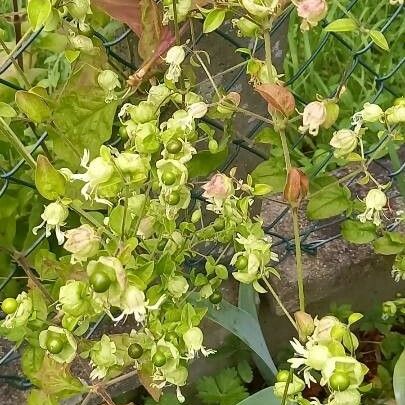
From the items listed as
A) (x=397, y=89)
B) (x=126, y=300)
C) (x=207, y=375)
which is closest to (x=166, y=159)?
(x=126, y=300)

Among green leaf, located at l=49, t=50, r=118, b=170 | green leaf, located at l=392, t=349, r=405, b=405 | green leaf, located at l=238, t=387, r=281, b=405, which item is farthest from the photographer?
green leaf, located at l=392, t=349, r=405, b=405

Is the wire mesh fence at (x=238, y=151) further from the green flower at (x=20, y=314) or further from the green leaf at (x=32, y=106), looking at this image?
the green flower at (x=20, y=314)

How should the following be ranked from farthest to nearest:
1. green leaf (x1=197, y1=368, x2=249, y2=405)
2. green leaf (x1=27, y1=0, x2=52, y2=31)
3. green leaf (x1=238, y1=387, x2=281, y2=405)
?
green leaf (x1=197, y1=368, x2=249, y2=405)
green leaf (x1=238, y1=387, x2=281, y2=405)
green leaf (x1=27, y1=0, x2=52, y2=31)

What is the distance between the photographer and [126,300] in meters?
0.84

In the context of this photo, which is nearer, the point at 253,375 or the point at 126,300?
the point at 126,300

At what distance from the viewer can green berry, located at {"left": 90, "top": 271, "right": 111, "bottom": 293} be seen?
81 cm

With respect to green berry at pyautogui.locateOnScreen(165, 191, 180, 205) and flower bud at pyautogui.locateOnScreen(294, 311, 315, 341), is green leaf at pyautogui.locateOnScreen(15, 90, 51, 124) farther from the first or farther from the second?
flower bud at pyautogui.locateOnScreen(294, 311, 315, 341)

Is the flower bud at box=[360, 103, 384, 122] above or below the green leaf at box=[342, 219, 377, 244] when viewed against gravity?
above

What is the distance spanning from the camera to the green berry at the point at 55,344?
0.94 m

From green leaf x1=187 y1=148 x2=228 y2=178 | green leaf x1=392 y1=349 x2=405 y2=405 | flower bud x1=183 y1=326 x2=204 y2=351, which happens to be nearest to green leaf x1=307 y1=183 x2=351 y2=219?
green leaf x1=187 y1=148 x2=228 y2=178

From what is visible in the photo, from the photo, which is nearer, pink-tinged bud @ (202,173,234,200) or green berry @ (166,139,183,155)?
green berry @ (166,139,183,155)

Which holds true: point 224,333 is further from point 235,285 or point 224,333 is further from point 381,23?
point 381,23

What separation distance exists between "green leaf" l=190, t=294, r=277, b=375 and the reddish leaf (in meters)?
0.32

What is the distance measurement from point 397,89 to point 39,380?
125cm
